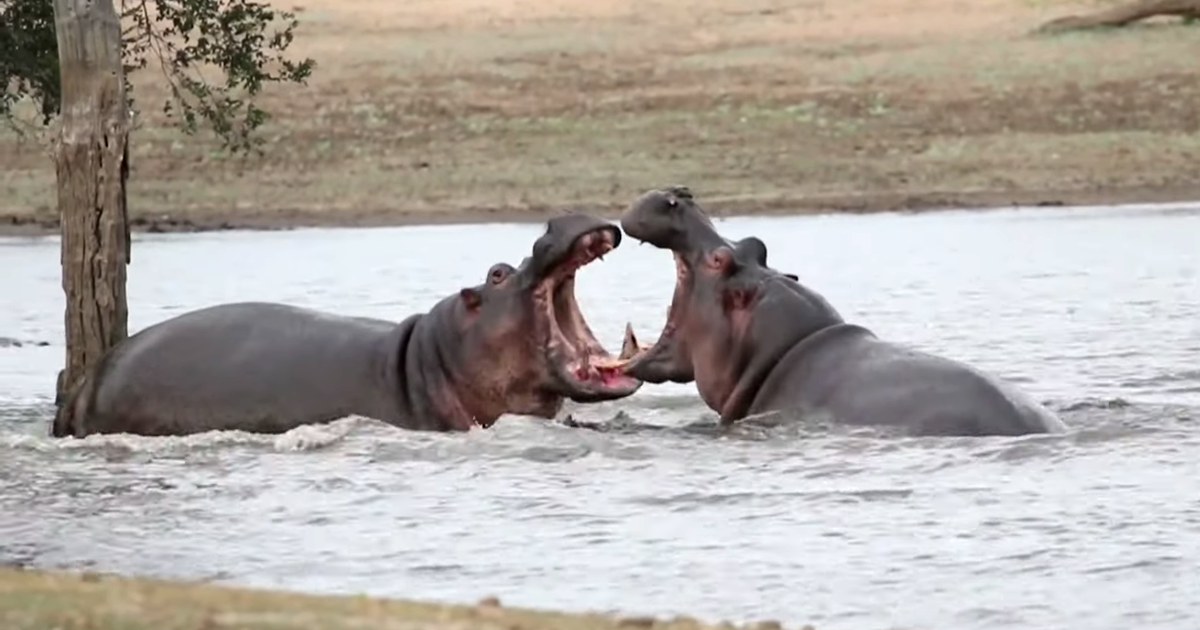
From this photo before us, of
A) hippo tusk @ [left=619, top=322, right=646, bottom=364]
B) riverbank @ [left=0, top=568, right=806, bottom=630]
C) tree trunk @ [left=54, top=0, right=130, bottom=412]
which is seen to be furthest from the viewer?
tree trunk @ [left=54, top=0, right=130, bottom=412]

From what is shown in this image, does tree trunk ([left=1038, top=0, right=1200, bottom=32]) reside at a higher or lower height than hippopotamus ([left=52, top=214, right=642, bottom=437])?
higher

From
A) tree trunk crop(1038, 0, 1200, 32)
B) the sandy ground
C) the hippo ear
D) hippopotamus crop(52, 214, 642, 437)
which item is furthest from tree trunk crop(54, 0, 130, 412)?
tree trunk crop(1038, 0, 1200, 32)

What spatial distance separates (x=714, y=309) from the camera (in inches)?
365

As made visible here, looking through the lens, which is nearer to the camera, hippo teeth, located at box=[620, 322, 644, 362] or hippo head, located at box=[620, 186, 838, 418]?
hippo head, located at box=[620, 186, 838, 418]

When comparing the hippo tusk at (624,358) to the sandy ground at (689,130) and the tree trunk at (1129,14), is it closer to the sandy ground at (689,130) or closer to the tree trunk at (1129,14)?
the sandy ground at (689,130)

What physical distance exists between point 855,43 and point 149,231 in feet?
31.9

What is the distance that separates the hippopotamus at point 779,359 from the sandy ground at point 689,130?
1347cm

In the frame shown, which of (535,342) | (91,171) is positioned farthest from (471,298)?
(91,171)

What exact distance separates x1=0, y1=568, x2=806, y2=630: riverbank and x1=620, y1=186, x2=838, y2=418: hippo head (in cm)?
367

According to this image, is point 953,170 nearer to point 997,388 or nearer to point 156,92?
point 156,92

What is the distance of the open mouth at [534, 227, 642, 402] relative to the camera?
9070 mm

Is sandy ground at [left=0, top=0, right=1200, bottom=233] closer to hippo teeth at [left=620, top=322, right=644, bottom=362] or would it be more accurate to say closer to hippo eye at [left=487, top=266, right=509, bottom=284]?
hippo teeth at [left=620, top=322, right=644, bottom=362]

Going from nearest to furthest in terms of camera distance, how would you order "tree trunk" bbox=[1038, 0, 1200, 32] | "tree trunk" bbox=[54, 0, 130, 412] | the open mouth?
the open mouth < "tree trunk" bbox=[54, 0, 130, 412] < "tree trunk" bbox=[1038, 0, 1200, 32]

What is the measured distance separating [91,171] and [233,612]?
5.45m
